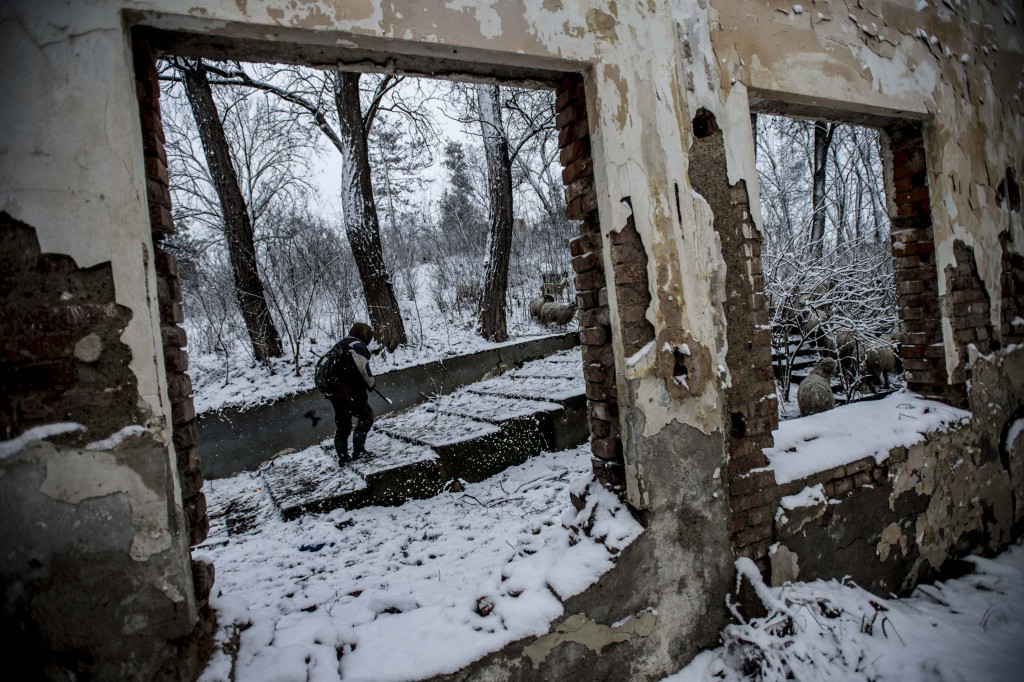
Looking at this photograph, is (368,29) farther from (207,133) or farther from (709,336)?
(207,133)

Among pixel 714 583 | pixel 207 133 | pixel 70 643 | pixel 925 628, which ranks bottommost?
pixel 925 628

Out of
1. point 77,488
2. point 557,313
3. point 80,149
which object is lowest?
point 77,488

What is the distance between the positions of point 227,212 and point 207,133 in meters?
1.17

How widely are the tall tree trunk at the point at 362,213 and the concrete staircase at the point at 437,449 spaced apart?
199 centimetres

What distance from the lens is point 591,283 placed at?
2.73 meters

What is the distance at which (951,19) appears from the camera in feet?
12.4

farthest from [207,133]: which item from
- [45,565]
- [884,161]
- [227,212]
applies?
[884,161]

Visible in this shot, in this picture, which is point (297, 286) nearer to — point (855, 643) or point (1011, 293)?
point (855, 643)

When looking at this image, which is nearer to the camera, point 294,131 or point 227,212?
point 227,212

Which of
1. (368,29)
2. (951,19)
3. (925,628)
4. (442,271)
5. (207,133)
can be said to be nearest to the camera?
(368,29)

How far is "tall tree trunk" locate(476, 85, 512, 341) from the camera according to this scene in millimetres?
8844

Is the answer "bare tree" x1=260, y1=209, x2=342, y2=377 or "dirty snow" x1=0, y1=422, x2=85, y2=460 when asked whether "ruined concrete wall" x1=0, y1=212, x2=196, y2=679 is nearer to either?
"dirty snow" x1=0, y1=422, x2=85, y2=460

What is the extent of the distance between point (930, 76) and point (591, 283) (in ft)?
9.85

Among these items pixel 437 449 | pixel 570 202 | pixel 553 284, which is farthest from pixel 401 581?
pixel 553 284
